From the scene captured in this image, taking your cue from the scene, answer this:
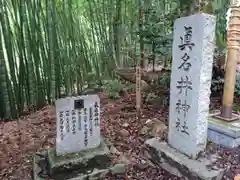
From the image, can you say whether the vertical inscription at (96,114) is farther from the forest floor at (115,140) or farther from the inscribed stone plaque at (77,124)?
the forest floor at (115,140)

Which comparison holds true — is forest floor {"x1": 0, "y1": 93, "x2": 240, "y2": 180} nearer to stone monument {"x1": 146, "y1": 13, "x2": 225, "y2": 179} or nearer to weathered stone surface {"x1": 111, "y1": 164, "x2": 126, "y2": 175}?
weathered stone surface {"x1": 111, "y1": 164, "x2": 126, "y2": 175}

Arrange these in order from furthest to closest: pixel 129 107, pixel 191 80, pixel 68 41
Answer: pixel 68 41, pixel 129 107, pixel 191 80

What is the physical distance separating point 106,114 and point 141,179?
3.98ft

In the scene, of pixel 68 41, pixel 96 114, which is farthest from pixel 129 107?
pixel 68 41

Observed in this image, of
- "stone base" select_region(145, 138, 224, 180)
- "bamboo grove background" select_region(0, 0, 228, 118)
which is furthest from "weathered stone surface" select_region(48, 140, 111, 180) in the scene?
"bamboo grove background" select_region(0, 0, 228, 118)

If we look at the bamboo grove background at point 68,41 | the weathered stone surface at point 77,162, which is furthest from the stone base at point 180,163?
the bamboo grove background at point 68,41

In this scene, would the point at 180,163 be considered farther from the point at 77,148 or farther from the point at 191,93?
the point at 77,148

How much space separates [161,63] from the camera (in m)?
5.12

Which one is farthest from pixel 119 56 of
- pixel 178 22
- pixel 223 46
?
pixel 178 22

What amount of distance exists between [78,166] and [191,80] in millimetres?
1056

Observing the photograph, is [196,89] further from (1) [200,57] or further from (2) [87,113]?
(2) [87,113]

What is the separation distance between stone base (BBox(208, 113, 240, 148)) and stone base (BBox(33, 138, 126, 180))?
2.85 feet

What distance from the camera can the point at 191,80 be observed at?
1.88m

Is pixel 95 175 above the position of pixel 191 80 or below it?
below
